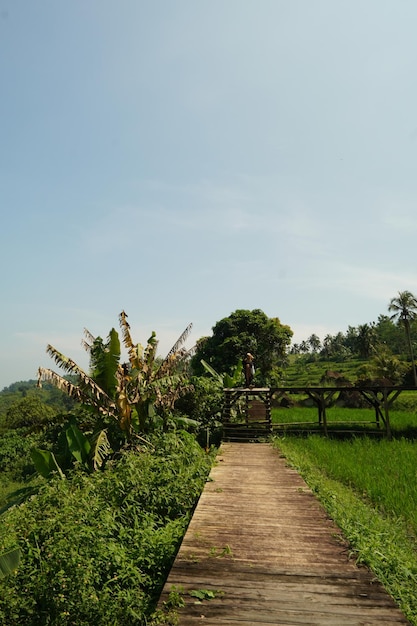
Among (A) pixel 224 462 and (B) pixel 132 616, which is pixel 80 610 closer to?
(B) pixel 132 616

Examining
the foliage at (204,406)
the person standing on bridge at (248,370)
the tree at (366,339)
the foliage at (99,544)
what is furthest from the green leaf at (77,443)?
the tree at (366,339)

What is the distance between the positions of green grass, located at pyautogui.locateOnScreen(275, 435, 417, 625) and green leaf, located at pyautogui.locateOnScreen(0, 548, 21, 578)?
3.65 m

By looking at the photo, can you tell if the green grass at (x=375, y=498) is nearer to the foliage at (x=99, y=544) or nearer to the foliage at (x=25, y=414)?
the foliage at (x=99, y=544)

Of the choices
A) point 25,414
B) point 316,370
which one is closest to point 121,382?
point 25,414

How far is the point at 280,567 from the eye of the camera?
3959 mm

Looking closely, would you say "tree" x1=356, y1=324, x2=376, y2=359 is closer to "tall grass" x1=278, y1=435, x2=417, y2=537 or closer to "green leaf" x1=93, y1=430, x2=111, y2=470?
"tall grass" x1=278, y1=435, x2=417, y2=537

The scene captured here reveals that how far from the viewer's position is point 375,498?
25.1ft

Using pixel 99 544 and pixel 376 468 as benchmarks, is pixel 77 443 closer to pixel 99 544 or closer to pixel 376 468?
pixel 99 544

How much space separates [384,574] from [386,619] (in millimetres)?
1074

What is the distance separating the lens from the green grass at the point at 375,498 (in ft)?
13.8

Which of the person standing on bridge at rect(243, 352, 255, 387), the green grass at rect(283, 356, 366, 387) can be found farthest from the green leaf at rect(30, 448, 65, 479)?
the green grass at rect(283, 356, 366, 387)

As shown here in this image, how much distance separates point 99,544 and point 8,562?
96cm

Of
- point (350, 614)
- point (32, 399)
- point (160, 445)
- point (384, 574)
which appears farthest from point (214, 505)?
point (32, 399)

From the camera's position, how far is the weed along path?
126 inches
